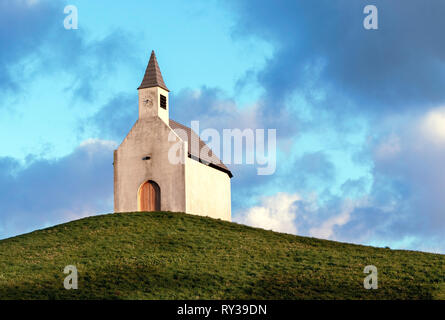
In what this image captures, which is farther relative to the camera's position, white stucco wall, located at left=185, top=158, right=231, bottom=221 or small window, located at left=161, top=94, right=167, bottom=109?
small window, located at left=161, top=94, right=167, bottom=109

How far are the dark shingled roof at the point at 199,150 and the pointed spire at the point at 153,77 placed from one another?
3.55 meters

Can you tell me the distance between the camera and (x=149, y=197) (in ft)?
150

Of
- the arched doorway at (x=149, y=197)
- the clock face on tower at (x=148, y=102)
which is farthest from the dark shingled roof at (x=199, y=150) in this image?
the arched doorway at (x=149, y=197)

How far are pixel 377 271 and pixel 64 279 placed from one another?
16774 millimetres

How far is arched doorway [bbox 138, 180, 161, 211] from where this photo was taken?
149 ft

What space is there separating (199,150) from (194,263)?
2039cm

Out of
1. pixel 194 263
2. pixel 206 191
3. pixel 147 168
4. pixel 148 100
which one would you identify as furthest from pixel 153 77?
pixel 194 263

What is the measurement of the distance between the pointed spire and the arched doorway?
8387mm

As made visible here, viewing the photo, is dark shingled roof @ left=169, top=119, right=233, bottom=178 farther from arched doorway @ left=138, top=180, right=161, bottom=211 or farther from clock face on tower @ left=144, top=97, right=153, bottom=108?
arched doorway @ left=138, top=180, right=161, bottom=211

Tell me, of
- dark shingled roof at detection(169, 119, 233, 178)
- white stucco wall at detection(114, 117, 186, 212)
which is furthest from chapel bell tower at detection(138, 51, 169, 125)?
dark shingled roof at detection(169, 119, 233, 178)

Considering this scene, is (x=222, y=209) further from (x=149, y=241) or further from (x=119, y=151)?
(x=149, y=241)

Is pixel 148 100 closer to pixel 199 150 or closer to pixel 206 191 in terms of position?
pixel 199 150

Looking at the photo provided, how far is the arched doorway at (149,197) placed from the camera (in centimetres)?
4538
